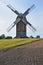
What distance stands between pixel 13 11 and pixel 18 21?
3.65 meters

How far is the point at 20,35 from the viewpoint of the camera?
6800 cm

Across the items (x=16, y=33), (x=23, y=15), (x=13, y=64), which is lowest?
(x=13, y=64)

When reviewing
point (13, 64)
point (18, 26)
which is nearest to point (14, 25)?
point (18, 26)

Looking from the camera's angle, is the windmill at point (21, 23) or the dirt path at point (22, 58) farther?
the windmill at point (21, 23)

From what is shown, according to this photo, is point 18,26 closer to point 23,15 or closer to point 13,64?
point 23,15

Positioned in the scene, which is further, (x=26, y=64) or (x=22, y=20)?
(x=22, y=20)

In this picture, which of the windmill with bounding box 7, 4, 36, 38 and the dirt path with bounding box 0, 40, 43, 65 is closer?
Result: the dirt path with bounding box 0, 40, 43, 65

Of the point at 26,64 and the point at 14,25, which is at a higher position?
the point at 14,25

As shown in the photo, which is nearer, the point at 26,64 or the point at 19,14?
the point at 26,64

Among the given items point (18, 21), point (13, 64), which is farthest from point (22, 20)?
point (13, 64)

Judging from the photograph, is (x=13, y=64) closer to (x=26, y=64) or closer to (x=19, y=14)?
(x=26, y=64)

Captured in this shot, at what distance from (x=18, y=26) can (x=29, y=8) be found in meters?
6.14

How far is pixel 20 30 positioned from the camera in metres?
67.2

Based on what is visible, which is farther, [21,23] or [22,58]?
[21,23]
